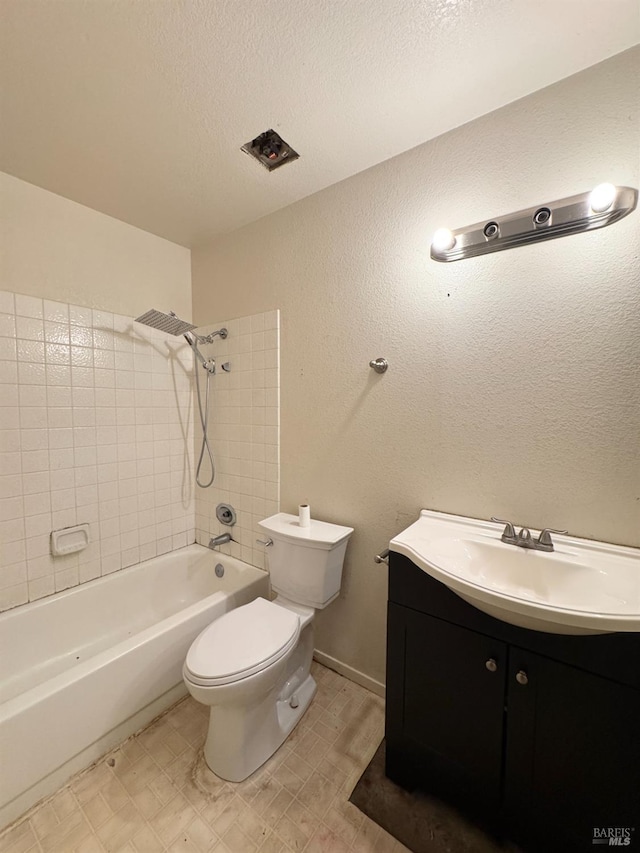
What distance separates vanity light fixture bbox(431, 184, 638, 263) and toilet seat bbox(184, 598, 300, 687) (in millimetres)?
1551

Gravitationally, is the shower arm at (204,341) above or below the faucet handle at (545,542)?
above

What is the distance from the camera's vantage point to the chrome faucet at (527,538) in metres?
0.99

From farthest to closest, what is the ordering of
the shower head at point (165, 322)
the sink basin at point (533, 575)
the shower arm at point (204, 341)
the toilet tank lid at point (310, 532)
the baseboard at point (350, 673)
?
the shower arm at point (204, 341), the shower head at point (165, 322), the baseboard at point (350, 673), the toilet tank lid at point (310, 532), the sink basin at point (533, 575)

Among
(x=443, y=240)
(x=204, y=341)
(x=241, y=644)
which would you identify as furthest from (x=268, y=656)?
(x=204, y=341)

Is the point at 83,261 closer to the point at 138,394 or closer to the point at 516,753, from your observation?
the point at 138,394

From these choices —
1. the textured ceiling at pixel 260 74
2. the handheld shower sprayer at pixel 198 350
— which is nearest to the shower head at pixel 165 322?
the handheld shower sprayer at pixel 198 350

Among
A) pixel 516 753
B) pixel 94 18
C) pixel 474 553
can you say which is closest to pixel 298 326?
pixel 94 18

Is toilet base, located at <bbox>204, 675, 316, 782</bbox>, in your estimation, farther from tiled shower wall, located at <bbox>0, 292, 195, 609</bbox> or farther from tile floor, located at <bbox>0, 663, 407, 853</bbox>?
tiled shower wall, located at <bbox>0, 292, 195, 609</bbox>

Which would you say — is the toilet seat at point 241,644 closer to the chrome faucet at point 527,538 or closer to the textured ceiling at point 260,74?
the chrome faucet at point 527,538

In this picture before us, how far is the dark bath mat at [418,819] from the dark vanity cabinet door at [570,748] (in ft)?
0.69

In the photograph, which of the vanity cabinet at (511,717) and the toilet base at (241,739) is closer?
the vanity cabinet at (511,717)

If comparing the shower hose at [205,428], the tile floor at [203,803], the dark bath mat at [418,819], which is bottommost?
the tile floor at [203,803]

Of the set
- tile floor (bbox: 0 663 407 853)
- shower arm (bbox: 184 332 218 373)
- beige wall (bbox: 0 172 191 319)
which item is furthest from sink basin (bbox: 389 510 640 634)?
beige wall (bbox: 0 172 191 319)

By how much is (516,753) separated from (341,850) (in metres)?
0.60
